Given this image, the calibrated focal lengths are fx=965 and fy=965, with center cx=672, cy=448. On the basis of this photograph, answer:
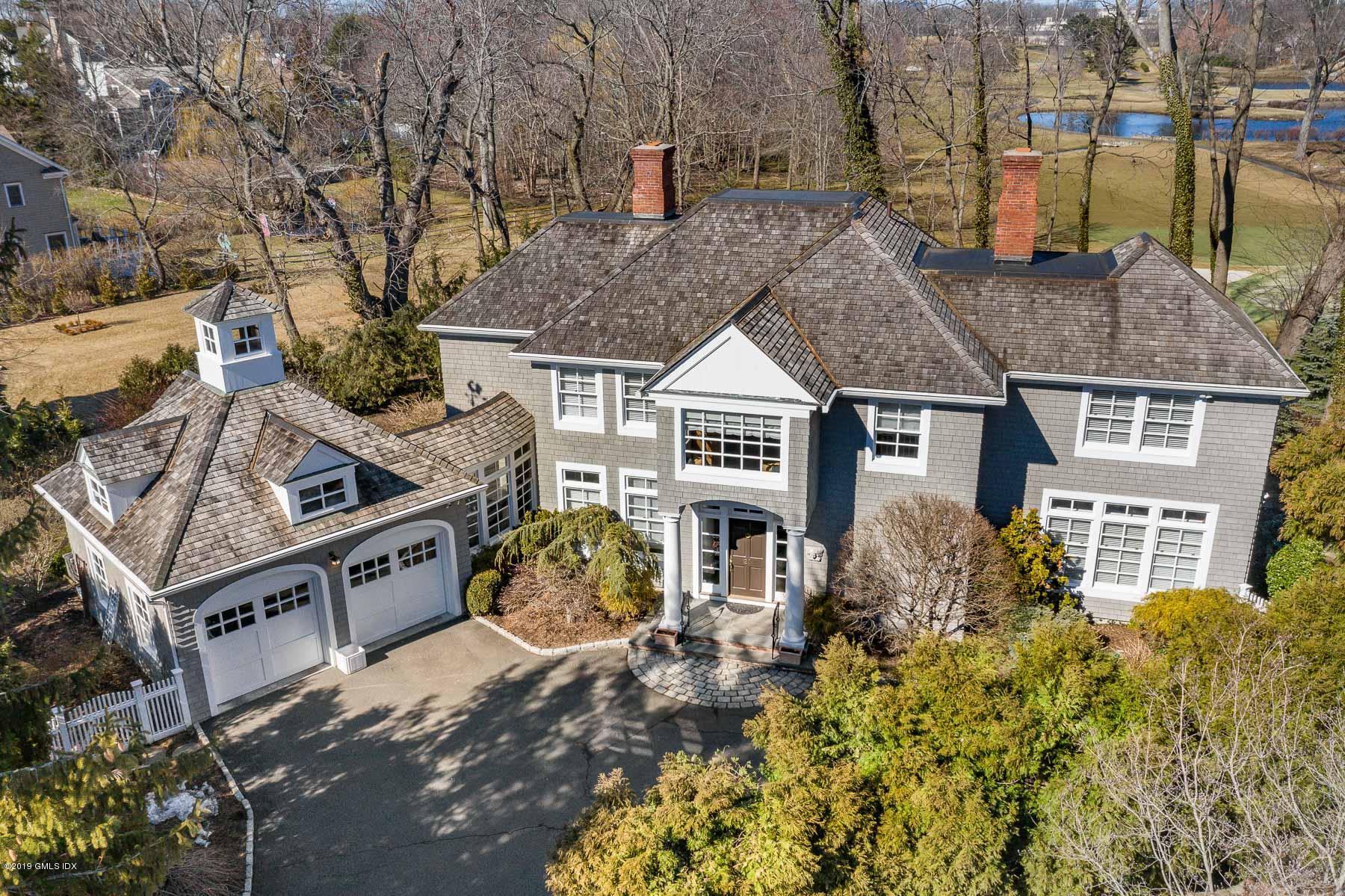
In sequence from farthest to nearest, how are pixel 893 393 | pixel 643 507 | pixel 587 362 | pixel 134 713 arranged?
pixel 643 507, pixel 587 362, pixel 893 393, pixel 134 713

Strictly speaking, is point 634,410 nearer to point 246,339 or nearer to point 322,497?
point 322,497

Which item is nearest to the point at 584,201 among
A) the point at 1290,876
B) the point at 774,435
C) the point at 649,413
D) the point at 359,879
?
the point at 649,413

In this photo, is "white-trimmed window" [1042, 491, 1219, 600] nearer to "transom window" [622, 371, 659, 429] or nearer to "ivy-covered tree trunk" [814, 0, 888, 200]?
"transom window" [622, 371, 659, 429]

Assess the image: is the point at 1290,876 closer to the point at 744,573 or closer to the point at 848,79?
the point at 744,573

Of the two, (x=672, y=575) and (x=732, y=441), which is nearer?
(x=732, y=441)

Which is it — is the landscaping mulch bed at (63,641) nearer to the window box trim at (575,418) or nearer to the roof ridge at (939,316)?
the window box trim at (575,418)

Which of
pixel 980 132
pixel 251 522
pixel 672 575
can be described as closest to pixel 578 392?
pixel 672 575

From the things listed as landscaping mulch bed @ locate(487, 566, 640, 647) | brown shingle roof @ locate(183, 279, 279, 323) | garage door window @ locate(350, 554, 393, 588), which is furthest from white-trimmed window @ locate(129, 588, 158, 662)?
landscaping mulch bed @ locate(487, 566, 640, 647)

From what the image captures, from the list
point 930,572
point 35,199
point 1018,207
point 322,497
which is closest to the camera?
point 930,572
